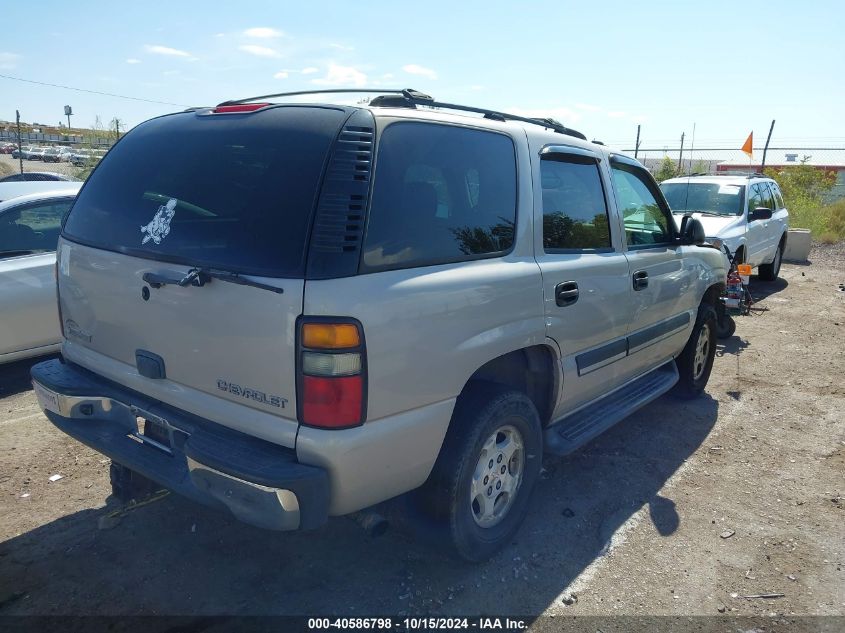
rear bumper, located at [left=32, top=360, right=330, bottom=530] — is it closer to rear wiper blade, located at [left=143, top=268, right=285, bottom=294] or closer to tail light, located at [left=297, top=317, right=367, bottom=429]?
tail light, located at [left=297, top=317, right=367, bottom=429]

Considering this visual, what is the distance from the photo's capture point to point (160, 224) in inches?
105

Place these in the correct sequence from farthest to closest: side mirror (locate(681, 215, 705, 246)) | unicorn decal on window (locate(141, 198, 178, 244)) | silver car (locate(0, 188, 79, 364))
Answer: silver car (locate(0, 188, 79, 364)) < side mirror (locate(681, 215, 705, 246)) < unicorn decal on window (locate(141, 198, 178, 244))

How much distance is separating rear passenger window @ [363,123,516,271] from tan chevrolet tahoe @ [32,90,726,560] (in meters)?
0.01

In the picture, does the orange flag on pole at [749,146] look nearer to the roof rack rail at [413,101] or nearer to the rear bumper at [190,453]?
the roof rack rail at [413,101]

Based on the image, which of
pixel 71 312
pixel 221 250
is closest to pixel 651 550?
pixel 221 250

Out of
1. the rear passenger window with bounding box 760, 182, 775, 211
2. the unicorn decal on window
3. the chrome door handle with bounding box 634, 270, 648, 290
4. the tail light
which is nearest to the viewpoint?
the tail light

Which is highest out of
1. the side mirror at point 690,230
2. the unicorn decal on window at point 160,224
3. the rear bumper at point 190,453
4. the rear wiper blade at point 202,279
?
the unicorn decal on window at point 160,224

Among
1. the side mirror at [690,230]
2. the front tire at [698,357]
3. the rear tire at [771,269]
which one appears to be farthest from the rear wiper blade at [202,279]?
the rear tire at [771,269]

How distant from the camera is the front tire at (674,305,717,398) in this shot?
5127mm

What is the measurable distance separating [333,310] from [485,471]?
1.26 metres

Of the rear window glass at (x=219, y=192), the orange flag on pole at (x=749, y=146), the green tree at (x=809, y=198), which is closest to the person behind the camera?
the rear window glass at (x=219, y=192)

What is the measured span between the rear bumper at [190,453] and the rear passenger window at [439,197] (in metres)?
0.79

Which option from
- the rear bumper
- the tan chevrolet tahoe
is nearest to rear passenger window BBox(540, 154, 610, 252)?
the tan chevrolet tahoe

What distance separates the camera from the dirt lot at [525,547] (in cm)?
282
